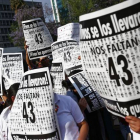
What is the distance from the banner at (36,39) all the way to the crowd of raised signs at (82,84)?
0.07 feet

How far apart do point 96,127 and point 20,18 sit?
2026 cm

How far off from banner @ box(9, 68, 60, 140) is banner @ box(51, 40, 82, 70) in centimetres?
160

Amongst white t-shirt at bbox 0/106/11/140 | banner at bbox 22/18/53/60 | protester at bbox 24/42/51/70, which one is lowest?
white t-shirt at bbox 0/106/11/140

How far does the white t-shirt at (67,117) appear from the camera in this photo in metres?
2.87

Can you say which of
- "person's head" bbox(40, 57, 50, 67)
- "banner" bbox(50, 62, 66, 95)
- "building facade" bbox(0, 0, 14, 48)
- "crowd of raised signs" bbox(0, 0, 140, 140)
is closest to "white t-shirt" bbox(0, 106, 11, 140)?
"crowd of raised signs" bbox(0, 0, 140, 140)

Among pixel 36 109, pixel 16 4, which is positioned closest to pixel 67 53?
pixel 36 109

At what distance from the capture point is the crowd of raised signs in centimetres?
168

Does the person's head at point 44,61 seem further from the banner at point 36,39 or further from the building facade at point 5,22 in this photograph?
the building facade at point 5,22

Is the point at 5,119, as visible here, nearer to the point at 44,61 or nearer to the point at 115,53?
the point at 115,53

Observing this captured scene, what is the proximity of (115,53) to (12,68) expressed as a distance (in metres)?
3.30

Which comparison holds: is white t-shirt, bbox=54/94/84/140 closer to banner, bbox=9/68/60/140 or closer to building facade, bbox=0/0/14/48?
banner, bbox=9/68/60/140

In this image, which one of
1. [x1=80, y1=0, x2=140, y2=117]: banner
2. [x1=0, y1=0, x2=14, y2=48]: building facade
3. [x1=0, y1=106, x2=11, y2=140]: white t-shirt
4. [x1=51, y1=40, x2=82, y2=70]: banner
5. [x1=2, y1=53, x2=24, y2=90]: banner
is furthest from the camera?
[x1=0, y1=0, x2=14, y2=48]: building facade

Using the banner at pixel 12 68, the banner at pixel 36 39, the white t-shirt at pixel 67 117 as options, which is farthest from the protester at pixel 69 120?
the banner at pixel 36 39

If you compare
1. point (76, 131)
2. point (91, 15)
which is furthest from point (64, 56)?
point (91, 15)
